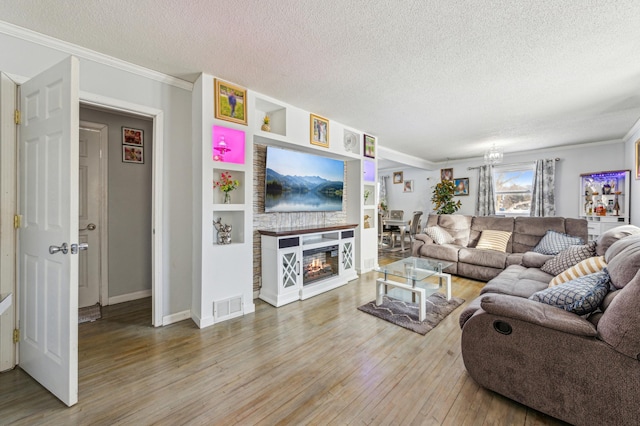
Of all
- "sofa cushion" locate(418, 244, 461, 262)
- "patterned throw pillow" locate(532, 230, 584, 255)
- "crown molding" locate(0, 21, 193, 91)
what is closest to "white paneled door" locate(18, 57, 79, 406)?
"crown molding" locate(0, 21, 193, 91)

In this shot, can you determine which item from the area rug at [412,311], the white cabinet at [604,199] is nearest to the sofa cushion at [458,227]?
the area rug at [412,311]

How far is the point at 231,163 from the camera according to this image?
2.71 meters

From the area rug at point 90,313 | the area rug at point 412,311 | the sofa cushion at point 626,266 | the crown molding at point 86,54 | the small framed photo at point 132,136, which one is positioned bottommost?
the area rug at point 90,313

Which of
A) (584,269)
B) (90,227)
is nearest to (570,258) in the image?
(584,269)

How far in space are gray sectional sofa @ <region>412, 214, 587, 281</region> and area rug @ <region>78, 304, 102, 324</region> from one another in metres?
4.51

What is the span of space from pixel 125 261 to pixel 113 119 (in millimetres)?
1698

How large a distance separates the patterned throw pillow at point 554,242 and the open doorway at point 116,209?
528 centimetres

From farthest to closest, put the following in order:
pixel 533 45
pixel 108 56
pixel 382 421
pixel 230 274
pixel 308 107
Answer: pixel 308 107, pixel 230 274, pixel 108 56, pixel 533 45, pixel 382 421

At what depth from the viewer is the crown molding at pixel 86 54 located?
1845 millimetres

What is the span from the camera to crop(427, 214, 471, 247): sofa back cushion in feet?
15.5

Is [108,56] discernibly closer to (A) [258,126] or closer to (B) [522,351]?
(A) [258,126]

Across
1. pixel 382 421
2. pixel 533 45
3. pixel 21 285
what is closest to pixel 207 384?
pixel 382 421

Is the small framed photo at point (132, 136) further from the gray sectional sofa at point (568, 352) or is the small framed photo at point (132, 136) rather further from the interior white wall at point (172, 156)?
the gray sectional sofa at point (568, 352)

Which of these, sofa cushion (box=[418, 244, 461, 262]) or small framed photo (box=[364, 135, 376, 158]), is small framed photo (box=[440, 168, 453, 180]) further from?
small framed photo (box=[364, 135, 376, 158])
